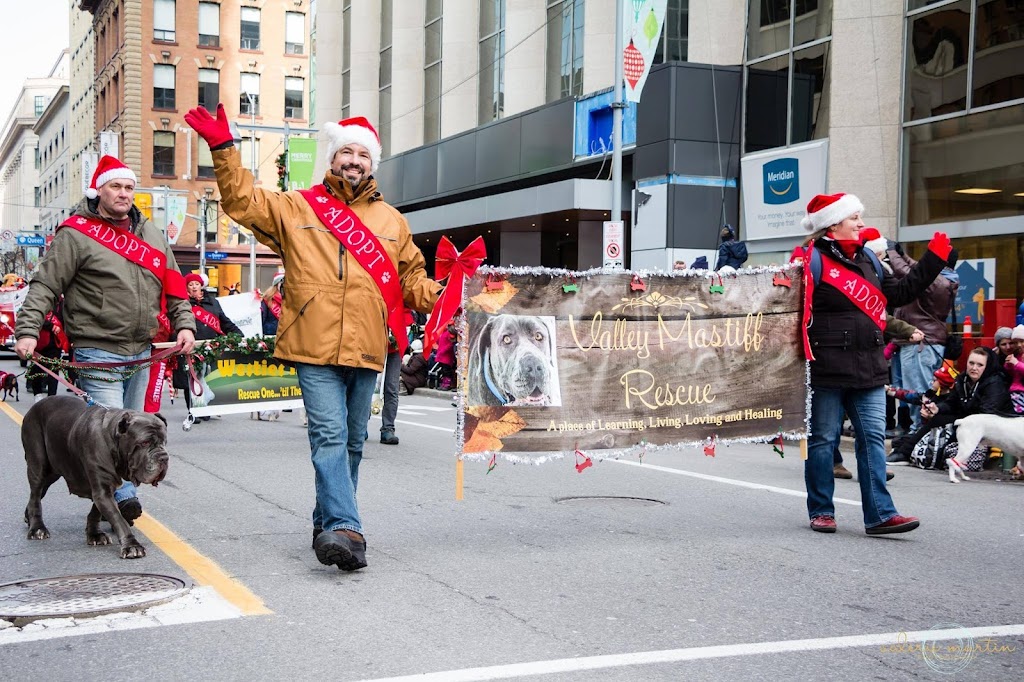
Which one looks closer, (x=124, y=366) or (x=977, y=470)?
(x=124, y=366)

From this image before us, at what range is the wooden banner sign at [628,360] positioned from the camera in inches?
247

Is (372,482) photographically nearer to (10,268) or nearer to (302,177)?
(302,177)

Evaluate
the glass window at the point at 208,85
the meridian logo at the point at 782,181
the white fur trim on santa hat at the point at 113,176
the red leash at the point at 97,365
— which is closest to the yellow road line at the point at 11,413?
the red leash at the point at 97,365

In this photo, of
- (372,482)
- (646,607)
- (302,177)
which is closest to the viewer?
(646,607)

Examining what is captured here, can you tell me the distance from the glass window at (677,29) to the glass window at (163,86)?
47.9 metres

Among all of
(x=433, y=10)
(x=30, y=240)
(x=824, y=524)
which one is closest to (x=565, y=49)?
(x=433, y=10)

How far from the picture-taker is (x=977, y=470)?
34.3 ft

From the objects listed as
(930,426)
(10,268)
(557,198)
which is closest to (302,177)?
(557,198)

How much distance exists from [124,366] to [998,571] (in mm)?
4816

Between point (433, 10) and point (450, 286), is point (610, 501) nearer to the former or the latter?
point (450, 286)

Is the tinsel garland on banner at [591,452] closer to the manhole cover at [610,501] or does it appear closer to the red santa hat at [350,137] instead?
the red santa hat at [350,137]

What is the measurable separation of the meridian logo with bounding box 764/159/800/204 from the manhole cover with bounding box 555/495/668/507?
13766 mm

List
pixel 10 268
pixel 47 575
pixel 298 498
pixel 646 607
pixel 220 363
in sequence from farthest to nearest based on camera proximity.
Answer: pixel 10 268 → pixel 220 363 → pixel 298 498 → pixel 47 575 → pixel 646 607

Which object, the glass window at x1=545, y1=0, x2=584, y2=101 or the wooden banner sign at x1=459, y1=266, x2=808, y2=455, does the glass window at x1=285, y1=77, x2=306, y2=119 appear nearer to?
the glass window at x1=545, y1=0, x2=584, y2=101
